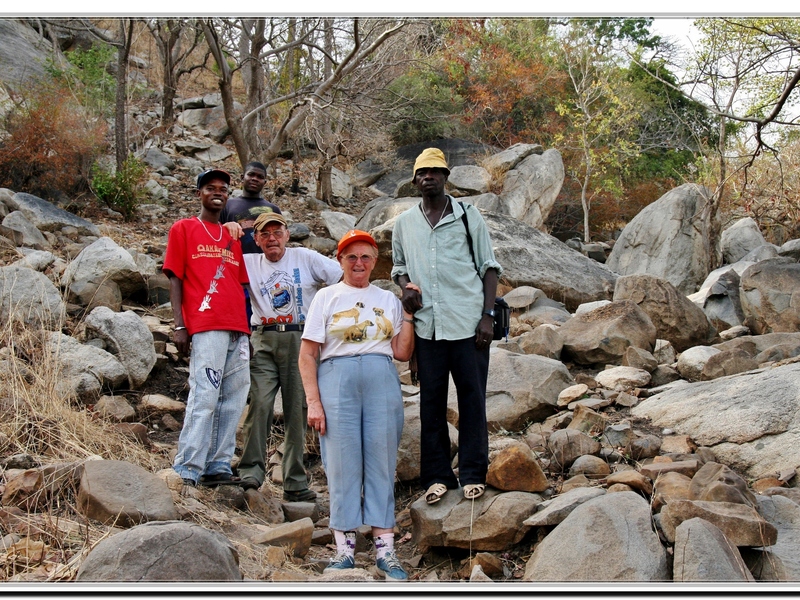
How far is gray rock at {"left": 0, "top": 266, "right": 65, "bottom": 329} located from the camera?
6.01 meters

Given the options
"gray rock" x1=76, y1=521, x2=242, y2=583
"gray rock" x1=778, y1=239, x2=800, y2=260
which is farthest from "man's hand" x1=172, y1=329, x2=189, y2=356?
"gray rock" x1=778, y1=239, x2=800, y2=260

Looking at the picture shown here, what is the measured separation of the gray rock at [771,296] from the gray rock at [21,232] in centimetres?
818

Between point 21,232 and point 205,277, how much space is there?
5.40m

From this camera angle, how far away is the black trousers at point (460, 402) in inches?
152

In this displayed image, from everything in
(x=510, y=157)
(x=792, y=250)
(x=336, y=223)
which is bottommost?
(x=792, y=250)

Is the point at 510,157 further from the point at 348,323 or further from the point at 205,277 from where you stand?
the point at 348,323

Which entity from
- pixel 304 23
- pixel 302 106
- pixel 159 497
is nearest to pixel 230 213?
pixel 159 497

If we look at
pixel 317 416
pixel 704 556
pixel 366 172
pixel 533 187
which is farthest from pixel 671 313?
pixel 366 172

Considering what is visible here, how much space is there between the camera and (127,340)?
6223 mm

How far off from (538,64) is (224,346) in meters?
16.7

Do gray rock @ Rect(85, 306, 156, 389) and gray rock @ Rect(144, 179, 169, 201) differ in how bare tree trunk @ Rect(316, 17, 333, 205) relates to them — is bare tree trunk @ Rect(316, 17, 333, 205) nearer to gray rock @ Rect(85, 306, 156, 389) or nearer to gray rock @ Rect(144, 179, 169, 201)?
gray rock @ Rect(144, 179, 169, 201)

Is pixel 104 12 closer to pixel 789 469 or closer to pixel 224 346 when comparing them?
pixel 224 346

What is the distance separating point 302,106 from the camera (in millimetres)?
11430

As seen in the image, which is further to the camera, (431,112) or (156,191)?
(431,112)
